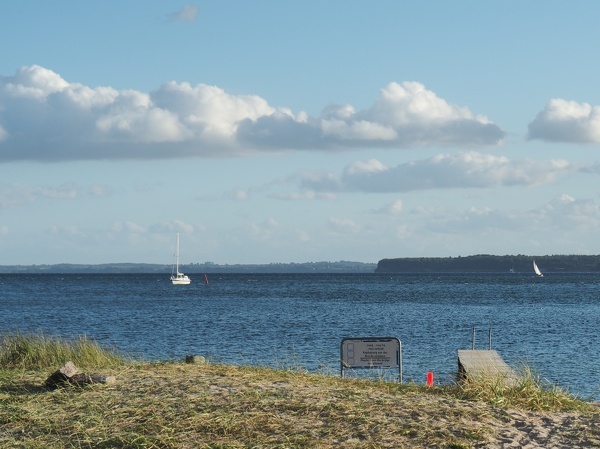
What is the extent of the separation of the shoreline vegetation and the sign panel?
2.48m

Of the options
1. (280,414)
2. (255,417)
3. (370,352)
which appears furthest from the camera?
(370,352)

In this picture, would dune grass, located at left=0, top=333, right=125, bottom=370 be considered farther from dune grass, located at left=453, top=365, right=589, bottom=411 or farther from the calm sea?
the calm sea

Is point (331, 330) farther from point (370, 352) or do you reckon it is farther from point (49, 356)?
point (370, 352)

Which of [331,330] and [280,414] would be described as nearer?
[280,414]

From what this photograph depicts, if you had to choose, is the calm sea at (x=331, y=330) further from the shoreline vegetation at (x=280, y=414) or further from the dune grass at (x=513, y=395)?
the shoreline vegetation at (x=280, y=414)

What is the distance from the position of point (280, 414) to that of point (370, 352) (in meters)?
5.80

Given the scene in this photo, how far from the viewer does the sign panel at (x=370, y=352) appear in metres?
16.6

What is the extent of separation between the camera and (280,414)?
11.2 m

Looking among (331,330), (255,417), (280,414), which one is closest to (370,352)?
(280,414)

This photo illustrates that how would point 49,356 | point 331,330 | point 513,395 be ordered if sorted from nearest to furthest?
1. point 513,395
2. point 49,356
3. point 331,330

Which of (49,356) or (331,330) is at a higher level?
(49,356)

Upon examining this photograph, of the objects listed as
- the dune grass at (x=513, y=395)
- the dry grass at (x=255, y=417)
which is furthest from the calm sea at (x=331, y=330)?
the dry grass at (x=255, y=417)

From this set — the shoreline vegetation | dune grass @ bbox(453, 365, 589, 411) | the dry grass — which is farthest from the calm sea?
the dry grass

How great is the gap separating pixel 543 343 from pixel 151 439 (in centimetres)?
3605
